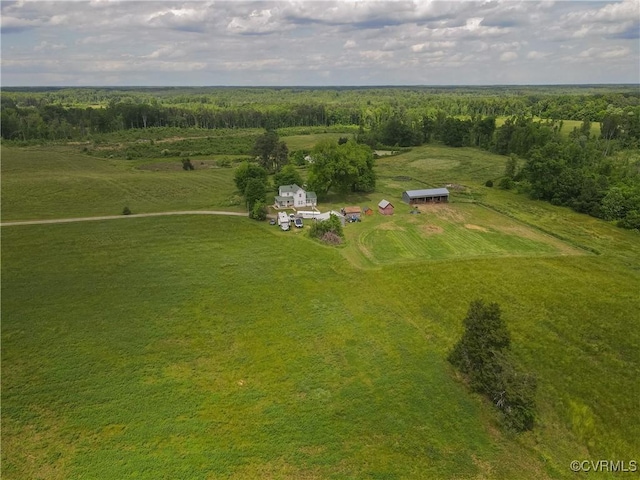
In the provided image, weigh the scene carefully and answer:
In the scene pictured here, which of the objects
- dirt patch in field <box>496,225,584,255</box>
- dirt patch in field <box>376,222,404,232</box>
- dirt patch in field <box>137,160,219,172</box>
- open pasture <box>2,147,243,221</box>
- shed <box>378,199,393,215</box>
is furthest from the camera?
dirt patch in field <box>137,160,219,172</box>

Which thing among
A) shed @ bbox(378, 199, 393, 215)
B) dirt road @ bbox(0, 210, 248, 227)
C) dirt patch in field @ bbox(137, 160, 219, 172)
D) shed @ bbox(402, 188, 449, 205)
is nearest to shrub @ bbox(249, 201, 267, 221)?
dirt road @ bbox(0, 210, 248, 227)

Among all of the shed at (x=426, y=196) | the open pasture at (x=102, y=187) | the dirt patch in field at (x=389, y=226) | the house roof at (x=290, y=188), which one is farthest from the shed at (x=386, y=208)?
the open pasture at (x=102, y=187)

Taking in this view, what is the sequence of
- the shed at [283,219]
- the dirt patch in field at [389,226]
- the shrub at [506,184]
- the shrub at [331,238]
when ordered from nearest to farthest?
the shrub at [331,238]
the shed at [283,219]
the dirt patch in field at [389,226]
the shrub at [506,184]

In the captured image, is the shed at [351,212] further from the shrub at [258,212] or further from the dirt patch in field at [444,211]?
the shrub at [258,212]

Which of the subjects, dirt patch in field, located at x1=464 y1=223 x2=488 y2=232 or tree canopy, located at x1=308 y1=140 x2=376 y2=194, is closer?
dirt patch in field, located at x1=464 y1=223 x2=488 y2=232

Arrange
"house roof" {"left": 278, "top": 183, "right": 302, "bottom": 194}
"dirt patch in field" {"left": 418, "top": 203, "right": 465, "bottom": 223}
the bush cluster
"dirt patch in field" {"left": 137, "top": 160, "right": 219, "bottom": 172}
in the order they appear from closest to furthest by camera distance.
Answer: the bush cluster → "dirt patch in field" {"left": 418, "top": 203, "right": 465, "bottom": 223} → "house roof" {"left": 278, "top": 183, "right": 302, "bottom": 194} → "dirt patch in field" {"left": 137, "top": 160, "right": 219, "bottom": 172}

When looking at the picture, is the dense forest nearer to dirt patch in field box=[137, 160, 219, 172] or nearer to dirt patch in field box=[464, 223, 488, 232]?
Result: dirt patch in field box=[137, 160, 219, 172]

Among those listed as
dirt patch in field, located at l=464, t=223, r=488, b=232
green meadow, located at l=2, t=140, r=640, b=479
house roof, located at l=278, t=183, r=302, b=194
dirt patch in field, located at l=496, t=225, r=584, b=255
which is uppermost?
house roof, located at l=278, t=183, r=302, b=194
